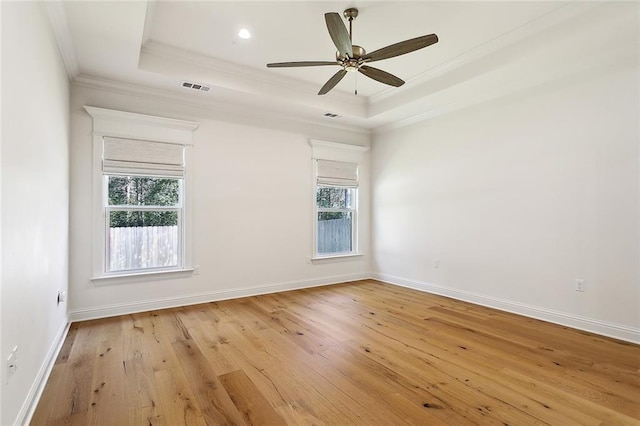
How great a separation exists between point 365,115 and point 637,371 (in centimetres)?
434

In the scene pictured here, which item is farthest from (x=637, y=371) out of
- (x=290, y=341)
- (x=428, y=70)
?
(x=428, y=70)

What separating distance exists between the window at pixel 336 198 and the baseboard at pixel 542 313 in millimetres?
1345

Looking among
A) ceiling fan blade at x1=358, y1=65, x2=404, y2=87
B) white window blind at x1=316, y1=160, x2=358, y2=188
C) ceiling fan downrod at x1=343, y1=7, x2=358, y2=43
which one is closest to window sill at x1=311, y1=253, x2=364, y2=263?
white window blind at x1=316, y1=160, x2=358, y2=188

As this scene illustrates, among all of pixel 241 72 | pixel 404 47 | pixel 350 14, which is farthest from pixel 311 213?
pixel 404 47

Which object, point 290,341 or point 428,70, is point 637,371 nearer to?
point 290,341

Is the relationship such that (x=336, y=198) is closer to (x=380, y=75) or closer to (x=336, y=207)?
(x=336, y=207)

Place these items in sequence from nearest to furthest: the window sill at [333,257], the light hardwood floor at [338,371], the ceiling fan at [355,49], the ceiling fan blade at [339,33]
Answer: the light hardwood floor at [338,371]
the ceiling fan blade at [339,33]
the ceiling fan at [355,49]
the window sill at [333,257]

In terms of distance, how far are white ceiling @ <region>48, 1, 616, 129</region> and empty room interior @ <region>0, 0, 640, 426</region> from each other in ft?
0.09

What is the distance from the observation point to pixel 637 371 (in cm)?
252

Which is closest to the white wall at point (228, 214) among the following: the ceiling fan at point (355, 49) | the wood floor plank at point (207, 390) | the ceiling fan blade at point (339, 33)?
the wood floor plank at point (207, 390)

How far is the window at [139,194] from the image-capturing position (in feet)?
12.6

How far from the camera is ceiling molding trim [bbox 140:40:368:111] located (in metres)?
3.61

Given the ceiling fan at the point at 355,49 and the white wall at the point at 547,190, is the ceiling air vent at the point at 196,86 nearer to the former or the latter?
the ceiling fan at the point at 355,49

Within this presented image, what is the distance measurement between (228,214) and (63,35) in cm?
258
